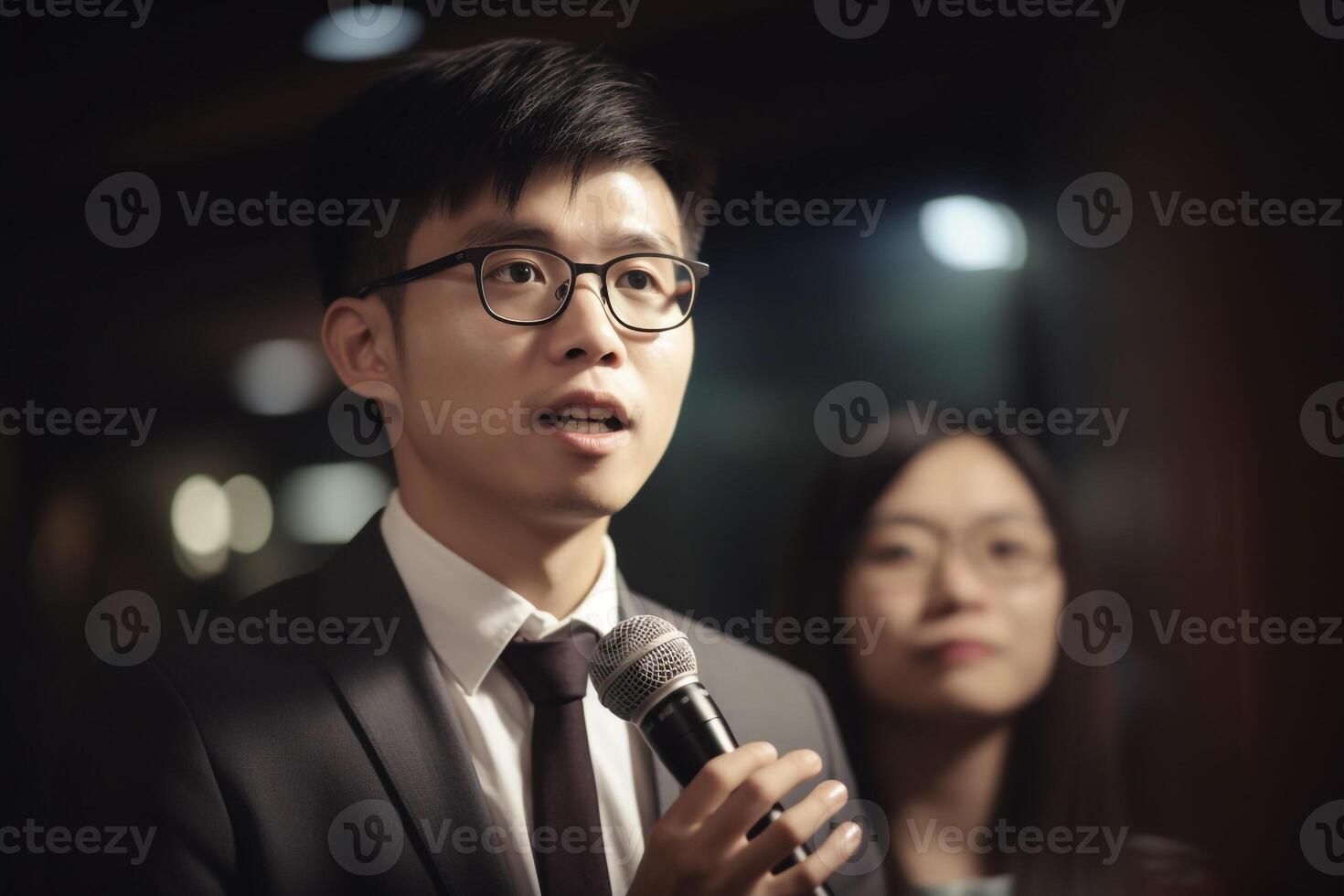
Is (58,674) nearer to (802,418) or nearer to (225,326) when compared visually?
(225,326)

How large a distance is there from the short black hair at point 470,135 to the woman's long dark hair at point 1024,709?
1.26 feet

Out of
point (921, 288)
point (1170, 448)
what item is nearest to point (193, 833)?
point (921, 288)

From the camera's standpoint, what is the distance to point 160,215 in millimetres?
1123

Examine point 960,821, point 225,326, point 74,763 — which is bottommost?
point 960,821

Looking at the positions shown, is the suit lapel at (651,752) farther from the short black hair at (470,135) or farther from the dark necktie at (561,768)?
the short black hair at (470,135)

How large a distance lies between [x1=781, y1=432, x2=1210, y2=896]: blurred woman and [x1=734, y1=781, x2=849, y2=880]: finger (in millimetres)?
406

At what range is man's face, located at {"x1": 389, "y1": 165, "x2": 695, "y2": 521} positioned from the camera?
0.99 metres

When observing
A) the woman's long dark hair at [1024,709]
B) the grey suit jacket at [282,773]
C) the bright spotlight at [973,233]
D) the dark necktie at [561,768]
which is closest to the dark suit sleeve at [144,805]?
the grey suit jacket at [282,773]

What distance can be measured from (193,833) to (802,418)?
2.54 ft

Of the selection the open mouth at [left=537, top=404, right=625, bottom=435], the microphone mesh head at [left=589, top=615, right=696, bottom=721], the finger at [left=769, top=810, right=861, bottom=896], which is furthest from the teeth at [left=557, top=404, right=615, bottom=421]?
the finger at [left=769, top=810, right=861, bottom=896]

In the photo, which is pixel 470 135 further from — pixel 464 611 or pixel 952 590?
pixel 952 590

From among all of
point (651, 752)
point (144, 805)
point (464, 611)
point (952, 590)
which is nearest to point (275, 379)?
point (464, 611)

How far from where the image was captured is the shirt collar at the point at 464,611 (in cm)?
102

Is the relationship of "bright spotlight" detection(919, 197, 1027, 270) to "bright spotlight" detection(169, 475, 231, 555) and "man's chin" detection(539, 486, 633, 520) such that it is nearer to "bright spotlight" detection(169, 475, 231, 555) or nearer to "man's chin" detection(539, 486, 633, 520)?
"man's chin" detection(539, 486, 633, 520)
